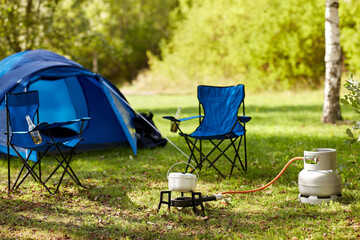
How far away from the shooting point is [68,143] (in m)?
3.96

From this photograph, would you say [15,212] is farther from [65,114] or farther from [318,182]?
[65,114]

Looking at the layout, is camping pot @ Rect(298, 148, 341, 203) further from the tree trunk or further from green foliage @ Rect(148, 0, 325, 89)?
green foliage @ Rect(148, 0, 325, 89)

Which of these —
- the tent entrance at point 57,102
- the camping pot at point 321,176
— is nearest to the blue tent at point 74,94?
the tent entrance at point 57,102

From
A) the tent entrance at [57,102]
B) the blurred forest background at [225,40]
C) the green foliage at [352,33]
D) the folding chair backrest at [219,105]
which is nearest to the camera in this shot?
Answer: the folding chair backrest at [219,105]

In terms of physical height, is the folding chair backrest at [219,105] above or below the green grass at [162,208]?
above

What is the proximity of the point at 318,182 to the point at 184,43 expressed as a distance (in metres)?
17.1

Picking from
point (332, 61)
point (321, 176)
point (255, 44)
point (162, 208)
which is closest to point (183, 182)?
point (162, 208)

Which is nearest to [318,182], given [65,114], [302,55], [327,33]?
[65,114]

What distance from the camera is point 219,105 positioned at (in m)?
4.83

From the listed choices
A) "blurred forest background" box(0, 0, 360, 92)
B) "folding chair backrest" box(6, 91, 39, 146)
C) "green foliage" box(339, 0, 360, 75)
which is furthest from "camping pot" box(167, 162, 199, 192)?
"green foliage" box(339, 0, 360, 75)

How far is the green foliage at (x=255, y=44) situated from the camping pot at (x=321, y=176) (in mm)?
9572

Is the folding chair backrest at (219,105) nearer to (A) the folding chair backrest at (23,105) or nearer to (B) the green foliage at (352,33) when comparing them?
(A) the folding chair backrest at (23,105)

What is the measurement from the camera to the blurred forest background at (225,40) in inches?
442

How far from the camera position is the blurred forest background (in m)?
→ 11.2
